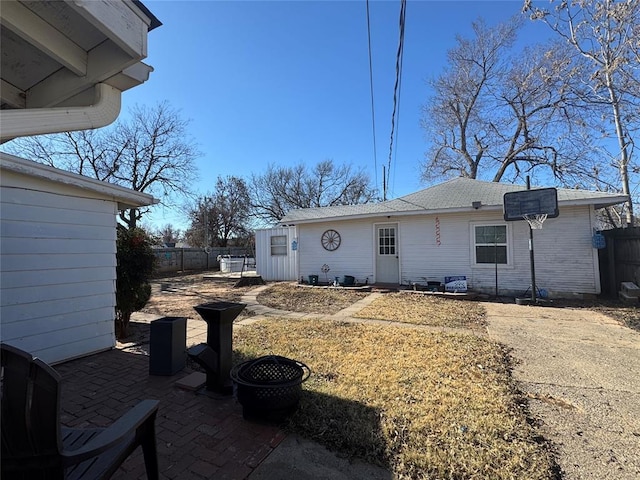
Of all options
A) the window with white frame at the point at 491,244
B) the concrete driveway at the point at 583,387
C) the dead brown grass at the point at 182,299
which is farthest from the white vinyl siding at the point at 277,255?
the concrete driveway at the point at 583,387

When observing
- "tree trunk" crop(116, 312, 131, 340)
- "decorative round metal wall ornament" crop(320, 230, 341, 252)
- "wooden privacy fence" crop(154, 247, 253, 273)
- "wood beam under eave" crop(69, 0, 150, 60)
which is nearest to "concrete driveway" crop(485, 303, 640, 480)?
"wood beam under eave" crop(69, 0, 150, 60)

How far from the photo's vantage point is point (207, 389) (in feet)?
10.6

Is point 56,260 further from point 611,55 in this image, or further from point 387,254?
point 611,55

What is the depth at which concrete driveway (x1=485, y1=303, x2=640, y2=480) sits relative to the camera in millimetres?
2161

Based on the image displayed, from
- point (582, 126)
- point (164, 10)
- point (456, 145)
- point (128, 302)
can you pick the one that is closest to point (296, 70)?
point (164, 10)

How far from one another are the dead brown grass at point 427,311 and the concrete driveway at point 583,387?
1.89ft

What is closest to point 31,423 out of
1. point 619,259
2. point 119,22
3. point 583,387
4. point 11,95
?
point 119,22

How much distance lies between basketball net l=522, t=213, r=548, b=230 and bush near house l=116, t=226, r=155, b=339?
928 centimetres

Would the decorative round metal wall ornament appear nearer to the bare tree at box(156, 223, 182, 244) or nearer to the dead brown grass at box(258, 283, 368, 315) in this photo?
the dead brown grass at box(258, 283, 368, 315)

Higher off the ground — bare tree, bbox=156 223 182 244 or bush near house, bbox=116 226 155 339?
bare tree, bbox=156 223 182 244

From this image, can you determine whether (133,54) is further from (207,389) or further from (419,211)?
(419,211)

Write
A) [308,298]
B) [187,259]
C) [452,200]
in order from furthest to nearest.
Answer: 1. [187,259]
2. [452,200]
3. [308,298]

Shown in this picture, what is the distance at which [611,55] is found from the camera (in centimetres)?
1191

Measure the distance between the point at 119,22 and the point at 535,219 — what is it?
9.69 m
